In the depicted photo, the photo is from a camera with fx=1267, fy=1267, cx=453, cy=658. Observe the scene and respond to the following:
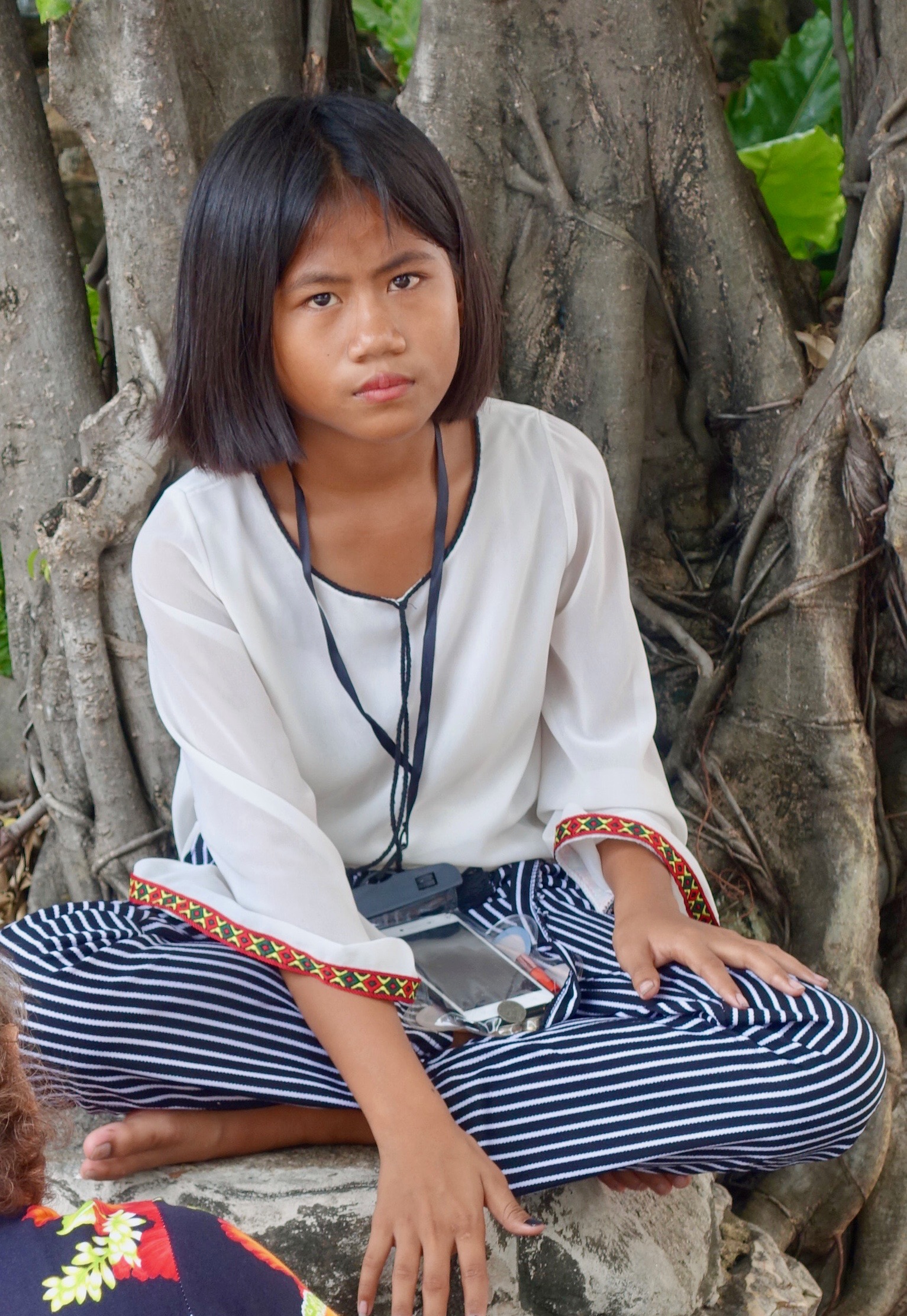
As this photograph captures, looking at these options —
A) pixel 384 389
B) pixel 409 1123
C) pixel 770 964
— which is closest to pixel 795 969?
pixel 770 964

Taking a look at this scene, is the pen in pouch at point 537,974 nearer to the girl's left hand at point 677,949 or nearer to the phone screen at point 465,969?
the phone screen at point 465,969

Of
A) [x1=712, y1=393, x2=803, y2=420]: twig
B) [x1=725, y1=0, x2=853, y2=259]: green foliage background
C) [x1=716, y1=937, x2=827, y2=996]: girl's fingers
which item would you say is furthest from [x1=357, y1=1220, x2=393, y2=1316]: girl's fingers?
[x1=725, y1=0, x2=853, y2=259]: green foliage background

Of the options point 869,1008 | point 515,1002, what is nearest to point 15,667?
point 515,1002

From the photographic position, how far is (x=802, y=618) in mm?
2184

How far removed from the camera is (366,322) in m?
1.42

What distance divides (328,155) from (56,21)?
2.86 feet

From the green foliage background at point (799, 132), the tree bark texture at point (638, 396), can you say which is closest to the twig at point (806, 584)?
the tree bark texture at point (638, 396)

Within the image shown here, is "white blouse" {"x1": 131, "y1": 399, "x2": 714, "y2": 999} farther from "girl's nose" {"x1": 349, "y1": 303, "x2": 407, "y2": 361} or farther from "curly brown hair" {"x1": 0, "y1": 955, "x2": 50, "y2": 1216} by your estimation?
"curly brown hair" {"x1": 0, "y1": 955, "x2": 50, "y2": 1216}

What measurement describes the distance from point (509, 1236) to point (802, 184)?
2117 mm

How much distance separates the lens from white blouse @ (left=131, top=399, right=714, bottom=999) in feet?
5.07

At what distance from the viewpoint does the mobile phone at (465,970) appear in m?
1.64

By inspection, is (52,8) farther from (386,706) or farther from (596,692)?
(596,692)

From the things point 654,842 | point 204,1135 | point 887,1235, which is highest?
point 654,842

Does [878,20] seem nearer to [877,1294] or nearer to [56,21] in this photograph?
[56,21]
